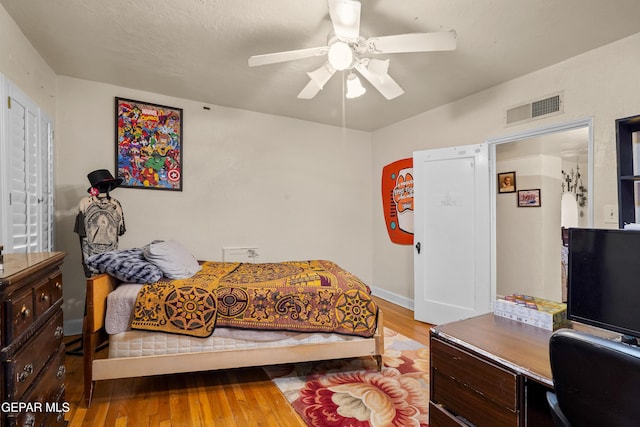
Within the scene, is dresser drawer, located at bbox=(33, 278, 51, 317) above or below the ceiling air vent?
below

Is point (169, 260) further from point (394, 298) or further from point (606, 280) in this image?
point (394, 298)

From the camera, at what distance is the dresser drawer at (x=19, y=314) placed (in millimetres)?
1018

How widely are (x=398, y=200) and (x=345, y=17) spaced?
305cm

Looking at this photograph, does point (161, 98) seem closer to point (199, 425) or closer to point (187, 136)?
point (187, 136)

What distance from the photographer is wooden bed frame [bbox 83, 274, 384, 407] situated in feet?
6.61

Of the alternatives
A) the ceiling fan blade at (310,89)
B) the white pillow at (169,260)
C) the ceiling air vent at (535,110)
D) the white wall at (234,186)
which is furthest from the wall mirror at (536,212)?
the white pillow at (169,260)

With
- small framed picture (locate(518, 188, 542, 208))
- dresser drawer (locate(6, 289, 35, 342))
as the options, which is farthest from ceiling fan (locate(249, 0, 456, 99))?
small framed picture (locate(518, 188, 542, 208))

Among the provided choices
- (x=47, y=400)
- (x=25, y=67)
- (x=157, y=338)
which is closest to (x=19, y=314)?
(x=47, y=400)

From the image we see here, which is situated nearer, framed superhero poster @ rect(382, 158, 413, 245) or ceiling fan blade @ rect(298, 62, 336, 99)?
ceiling fan blade @ rect(298, 62, 336, 99)

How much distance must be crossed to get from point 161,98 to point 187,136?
0.49m

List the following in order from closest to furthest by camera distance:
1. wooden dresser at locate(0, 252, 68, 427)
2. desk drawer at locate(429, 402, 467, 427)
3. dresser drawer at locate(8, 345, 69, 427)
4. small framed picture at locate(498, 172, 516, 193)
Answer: wooden dresser at locate(0, 252, 68, 427) < dresser drawer at locate(8, 345, 69, 427) < desk drawer at locate(429, 402, 467, 427) < small framed picture at locate(498, 172, 516, 193)

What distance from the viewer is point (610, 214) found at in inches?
92.5

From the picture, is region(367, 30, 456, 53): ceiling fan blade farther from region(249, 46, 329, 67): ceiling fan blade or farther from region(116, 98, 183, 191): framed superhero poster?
region(116, 98, 183, 191): framed superhero poster

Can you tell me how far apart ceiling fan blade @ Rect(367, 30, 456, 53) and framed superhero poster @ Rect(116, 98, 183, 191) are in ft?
8.65
